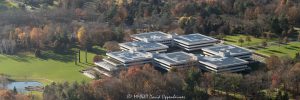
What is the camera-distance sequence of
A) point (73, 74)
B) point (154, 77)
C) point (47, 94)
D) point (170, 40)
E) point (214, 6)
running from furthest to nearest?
point (214, 6)
point (170, 40)
point (73, 74)
point (154, 77)
point (47, 94)

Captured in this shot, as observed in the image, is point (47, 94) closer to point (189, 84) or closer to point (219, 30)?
point (189, 84)

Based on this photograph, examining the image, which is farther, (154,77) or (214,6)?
(214,6)

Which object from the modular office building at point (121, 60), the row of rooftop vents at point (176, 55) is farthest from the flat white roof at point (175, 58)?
the modular office building at point (121, 60)

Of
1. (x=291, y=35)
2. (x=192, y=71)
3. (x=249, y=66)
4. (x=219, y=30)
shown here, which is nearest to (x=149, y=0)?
(x=219, y=30)

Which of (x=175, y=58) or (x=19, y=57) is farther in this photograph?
(x=19, y=57)

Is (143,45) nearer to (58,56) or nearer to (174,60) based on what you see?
(174,60)

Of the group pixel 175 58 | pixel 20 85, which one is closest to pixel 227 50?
pixel 175 58

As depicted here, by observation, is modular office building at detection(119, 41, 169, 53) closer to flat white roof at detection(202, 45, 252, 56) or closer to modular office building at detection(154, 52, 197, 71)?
modular office building at detection(154, 52, 197, 71)
